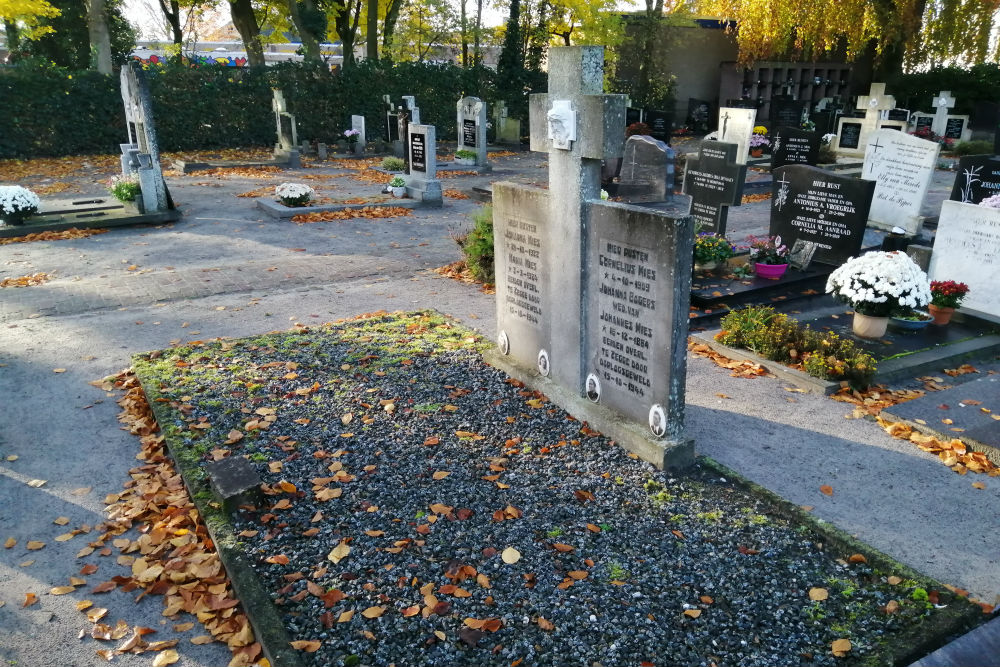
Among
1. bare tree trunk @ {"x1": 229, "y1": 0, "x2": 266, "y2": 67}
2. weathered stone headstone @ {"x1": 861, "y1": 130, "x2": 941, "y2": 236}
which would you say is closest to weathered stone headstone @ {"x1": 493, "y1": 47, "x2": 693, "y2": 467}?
weathered stone headstone @ {"x1": 861, "y1": 130, "x2": 941, "y2": 236}

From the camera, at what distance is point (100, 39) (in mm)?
25203

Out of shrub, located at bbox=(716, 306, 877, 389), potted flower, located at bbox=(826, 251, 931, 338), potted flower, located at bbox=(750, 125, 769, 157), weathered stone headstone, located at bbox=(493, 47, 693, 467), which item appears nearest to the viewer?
weathered stone headstone, located at bbox=(493, 47, 693, 467)

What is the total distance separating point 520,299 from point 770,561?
11.3 ft

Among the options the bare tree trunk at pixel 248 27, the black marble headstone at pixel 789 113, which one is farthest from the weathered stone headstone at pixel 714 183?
the bare tree trunk at pixel 248 27

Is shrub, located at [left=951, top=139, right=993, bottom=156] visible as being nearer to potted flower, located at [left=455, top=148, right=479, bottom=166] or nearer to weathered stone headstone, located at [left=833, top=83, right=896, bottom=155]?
weathered stone headstone, located at [left=833, top=83, right=896, bottom=155]

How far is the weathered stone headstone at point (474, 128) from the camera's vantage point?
23578 mm

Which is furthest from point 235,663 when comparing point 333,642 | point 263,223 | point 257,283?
point 263,223

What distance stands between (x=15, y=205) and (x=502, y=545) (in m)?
13.5

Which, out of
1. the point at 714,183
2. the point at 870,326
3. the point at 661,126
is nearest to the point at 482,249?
the point at 714,183

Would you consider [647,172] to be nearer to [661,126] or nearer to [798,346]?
[798,346]

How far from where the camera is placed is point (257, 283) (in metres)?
11.0

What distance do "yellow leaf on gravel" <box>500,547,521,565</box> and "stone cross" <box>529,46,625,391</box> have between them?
7.11 feet

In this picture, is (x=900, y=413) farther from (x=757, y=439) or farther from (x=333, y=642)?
(x=333, y=642)

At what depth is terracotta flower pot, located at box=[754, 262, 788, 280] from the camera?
412 inches
